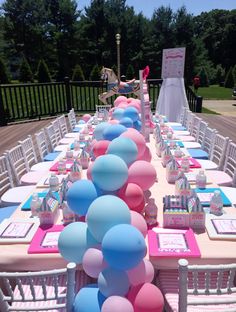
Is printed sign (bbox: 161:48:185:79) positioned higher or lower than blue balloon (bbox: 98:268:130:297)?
higher

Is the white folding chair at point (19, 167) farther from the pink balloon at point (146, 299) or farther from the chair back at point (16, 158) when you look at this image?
the pink balloon at point (146, 299)

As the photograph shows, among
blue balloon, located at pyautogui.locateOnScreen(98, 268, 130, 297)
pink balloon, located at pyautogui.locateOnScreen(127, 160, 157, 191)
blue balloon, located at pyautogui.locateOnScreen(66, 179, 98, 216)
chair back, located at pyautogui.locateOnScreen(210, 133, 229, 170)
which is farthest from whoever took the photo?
chair back, located at pyautogui.locateOnScreen(210, 133, 229, 170)

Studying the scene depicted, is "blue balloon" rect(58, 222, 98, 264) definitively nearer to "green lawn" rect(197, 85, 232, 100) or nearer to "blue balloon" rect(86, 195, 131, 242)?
"blue balloon" rect(86, 195, 131, 242)

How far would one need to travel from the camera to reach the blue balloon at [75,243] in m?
1.71

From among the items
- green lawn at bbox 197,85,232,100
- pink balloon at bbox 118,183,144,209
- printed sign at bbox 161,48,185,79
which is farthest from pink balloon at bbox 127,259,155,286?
green lawn at bbox 197,85,232,100

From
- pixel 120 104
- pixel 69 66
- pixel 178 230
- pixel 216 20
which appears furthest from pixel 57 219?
pixel 216 20

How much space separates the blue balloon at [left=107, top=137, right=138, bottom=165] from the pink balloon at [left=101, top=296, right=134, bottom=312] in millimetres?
1140

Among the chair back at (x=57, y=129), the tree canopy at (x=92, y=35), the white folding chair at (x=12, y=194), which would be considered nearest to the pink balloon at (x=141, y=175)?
the white folding chair at (x=12, y=194)

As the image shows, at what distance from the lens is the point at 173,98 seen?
7.67m

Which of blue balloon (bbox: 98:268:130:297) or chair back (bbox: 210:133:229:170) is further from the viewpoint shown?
chair back (bbox: 210:133:229:170)

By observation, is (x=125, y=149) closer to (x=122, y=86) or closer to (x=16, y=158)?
(x=16, y=158)

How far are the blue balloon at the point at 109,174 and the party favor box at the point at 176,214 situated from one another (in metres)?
0.36

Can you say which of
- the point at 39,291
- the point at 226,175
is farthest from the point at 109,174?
the point at 226,175

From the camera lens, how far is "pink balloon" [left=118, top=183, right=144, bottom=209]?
6.62 feet
